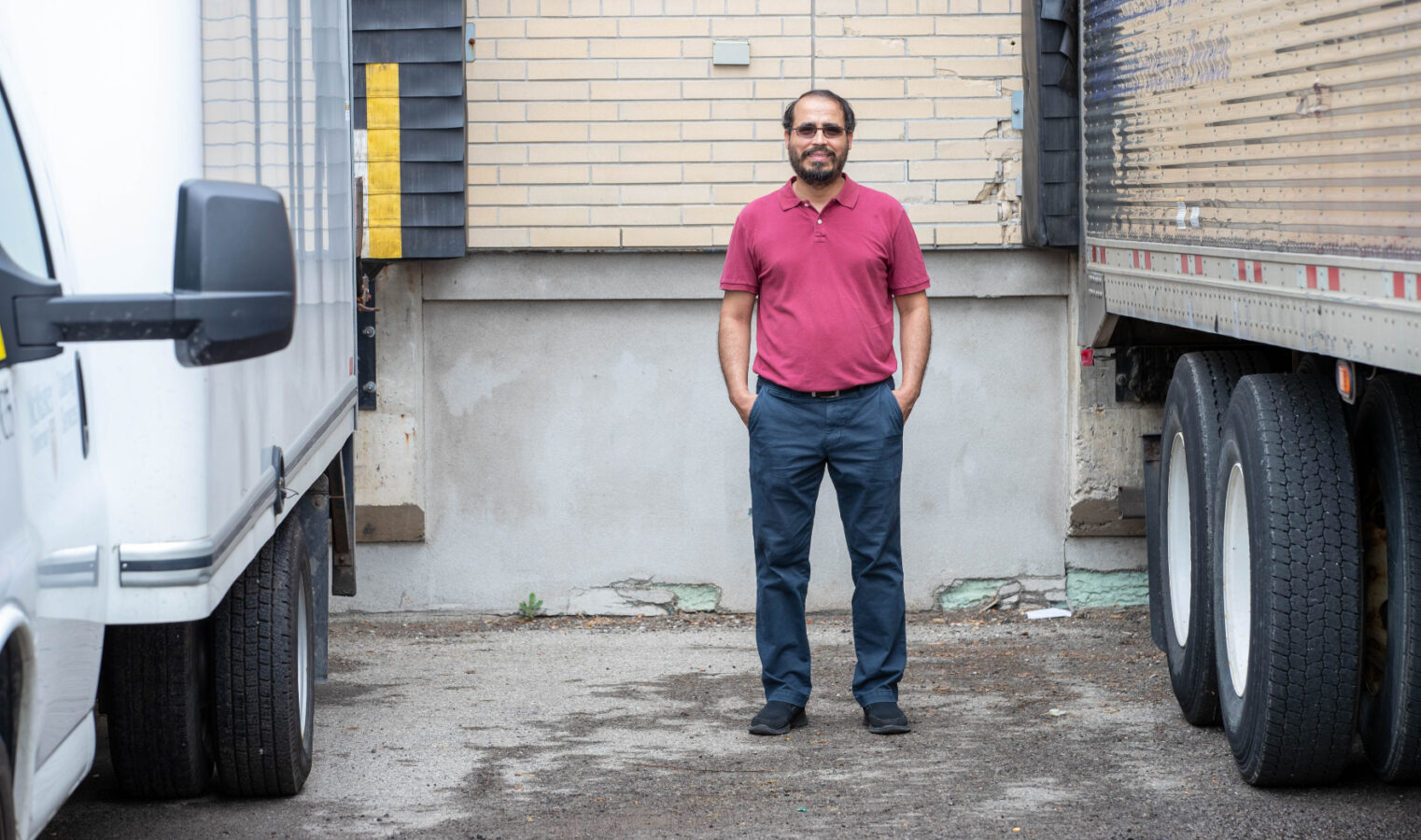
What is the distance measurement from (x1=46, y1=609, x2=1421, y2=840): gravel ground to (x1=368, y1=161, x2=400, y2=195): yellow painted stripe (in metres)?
2.03

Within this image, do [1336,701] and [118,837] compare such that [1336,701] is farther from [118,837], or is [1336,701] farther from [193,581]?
[118,837]

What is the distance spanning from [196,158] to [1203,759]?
3.45 meters

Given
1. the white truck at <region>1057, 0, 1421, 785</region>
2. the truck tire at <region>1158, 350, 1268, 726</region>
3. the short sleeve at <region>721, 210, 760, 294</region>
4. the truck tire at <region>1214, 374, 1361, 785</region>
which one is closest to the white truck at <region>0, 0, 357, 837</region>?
the short sleeve at <region>721, 210, 760, 294</region>

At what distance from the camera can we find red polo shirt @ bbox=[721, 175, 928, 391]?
5.21 meters

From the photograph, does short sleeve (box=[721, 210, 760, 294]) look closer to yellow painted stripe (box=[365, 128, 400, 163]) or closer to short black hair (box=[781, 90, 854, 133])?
short black hair (box=[781, 90, 854, 133])

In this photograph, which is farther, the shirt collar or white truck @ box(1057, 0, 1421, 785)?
the shirt collar

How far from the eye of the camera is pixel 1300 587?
4340 millimetres

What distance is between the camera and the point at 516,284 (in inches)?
296

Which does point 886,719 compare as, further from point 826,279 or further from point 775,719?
point 826,279

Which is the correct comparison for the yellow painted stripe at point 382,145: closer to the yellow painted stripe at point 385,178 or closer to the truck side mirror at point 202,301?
the yellow painted stripe at point 385,178

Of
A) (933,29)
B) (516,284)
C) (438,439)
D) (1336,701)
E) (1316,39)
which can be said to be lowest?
(1336,701)

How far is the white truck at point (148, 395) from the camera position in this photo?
263 centimetres

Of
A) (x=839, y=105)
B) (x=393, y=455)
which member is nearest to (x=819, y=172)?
(x=839, y=105)

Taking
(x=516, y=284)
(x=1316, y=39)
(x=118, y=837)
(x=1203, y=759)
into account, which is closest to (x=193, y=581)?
(x=118, y=837)
